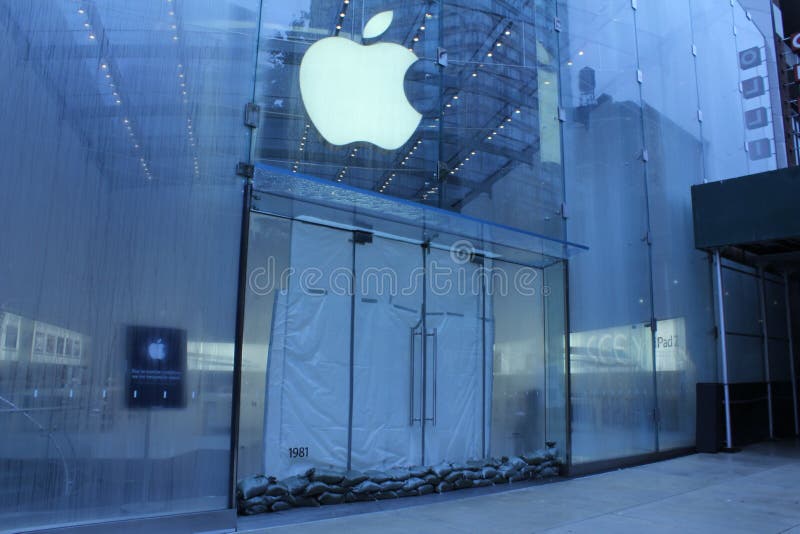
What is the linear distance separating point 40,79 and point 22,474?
3243mm

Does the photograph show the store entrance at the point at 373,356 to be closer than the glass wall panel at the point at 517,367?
Yes

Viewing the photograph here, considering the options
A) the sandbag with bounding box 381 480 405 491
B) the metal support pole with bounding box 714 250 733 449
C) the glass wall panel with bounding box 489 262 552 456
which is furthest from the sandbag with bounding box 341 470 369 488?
the metal support pole with bounding box 714 250 733 449

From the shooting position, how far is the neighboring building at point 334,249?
496 centimetres

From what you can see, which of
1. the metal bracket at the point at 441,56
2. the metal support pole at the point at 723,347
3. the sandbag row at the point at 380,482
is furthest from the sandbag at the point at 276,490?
the metal support pole at the point at 723,347

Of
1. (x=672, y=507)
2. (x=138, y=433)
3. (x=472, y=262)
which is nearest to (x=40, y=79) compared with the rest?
(x=138, y=433)

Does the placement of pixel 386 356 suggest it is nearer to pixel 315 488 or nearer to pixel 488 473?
pixel 315 488

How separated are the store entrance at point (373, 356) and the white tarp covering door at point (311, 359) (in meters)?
0.01

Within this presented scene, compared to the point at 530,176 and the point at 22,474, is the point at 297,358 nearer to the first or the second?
the point at 22,474

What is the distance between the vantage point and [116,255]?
5250 millimetres

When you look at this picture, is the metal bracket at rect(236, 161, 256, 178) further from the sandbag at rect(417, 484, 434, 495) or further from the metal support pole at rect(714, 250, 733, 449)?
the metal support pole at rect(714, 250, 733, 449)

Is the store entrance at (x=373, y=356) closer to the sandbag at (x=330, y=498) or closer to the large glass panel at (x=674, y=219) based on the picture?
the sandbag at (x=330, y=498)

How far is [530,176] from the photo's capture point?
9.69 m

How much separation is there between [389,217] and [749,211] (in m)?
8.52

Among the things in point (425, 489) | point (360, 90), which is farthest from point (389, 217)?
point (425, 489)
